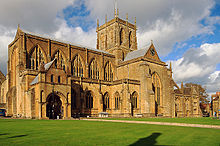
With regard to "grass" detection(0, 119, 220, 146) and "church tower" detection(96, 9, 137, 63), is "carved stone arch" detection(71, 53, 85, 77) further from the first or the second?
"grass" detection(0, 119, 220, 146)

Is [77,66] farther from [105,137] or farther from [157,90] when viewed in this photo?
[105,137]

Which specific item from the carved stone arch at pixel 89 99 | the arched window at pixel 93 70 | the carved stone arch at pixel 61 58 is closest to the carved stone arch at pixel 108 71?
the arched window at pixel 93 70

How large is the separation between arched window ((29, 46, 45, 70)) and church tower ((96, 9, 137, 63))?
23.1 metres

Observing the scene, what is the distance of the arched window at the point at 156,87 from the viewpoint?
192 ft

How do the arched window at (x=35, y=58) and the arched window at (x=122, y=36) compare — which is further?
the arched window at (x=122, y=36)

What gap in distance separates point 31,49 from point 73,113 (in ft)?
53.8

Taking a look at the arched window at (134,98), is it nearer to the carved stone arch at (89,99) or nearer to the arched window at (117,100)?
the arched window at (117,100)

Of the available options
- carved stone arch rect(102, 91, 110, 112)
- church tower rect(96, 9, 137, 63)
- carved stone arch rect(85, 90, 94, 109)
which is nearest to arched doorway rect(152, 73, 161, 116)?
church tower rect(96, 9, 137, 63)

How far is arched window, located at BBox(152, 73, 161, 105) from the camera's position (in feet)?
192

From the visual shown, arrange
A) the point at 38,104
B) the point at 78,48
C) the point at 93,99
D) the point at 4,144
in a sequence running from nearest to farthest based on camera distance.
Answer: the point at 4,144
the point at 38,104
the point at 93,99
the point at 78,48

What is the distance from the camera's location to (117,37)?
2687 inches

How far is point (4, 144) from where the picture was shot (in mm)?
11555

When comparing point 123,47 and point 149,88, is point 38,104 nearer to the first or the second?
point 149,88

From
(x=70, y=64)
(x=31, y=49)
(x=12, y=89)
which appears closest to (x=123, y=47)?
(x=70, y=64)
